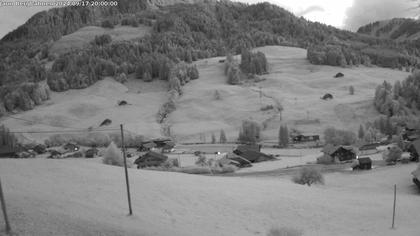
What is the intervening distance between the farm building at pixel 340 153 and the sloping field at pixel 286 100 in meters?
37.6

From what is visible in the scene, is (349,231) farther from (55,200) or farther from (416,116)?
(416,116)

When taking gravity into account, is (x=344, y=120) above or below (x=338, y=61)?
below

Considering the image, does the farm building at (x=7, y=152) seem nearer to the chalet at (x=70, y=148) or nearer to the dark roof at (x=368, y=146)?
the chalet at (x=70, y=148)

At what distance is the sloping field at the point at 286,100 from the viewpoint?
11462 centimetres

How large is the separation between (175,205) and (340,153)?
48.6m

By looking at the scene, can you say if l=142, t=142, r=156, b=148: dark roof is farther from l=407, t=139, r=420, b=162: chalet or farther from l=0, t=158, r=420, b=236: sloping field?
l=0, t=158, r=420, b=236: sloping field

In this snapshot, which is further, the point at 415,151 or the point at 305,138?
the point at 305,138

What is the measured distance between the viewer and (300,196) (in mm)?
33219

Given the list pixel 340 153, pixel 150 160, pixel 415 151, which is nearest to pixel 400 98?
pixel 340 153

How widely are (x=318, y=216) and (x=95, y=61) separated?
169 m

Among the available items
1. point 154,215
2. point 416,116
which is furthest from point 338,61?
point 154,215

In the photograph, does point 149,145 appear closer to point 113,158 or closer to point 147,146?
point 147,146

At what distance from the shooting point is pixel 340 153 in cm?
6975

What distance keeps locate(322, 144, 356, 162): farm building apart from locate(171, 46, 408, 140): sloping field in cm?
3764
